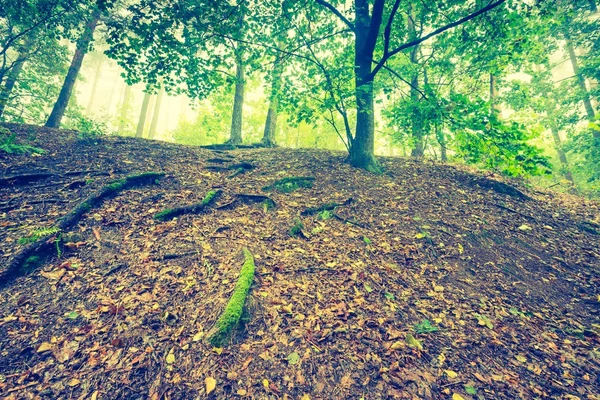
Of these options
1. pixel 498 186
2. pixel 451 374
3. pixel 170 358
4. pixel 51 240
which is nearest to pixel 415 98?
pixel 498 186

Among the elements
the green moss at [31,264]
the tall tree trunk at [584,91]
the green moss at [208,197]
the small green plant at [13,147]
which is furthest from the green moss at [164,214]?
the tall tree trunk at [584,91]

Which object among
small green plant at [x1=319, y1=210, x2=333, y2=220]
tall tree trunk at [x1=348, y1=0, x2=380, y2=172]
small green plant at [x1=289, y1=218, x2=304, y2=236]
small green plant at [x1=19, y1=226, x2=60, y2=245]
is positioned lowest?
small green plant at [x1=19, y1=226, x2=60, y2=245]

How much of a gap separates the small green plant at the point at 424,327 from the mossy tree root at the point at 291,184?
475 centimetres

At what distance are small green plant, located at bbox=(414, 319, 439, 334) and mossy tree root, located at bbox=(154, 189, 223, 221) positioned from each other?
199 inches

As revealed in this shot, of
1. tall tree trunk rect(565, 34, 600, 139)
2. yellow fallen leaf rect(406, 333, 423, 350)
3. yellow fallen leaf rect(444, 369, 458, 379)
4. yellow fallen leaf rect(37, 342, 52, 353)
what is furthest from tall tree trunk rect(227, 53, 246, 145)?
tall tree trunk rect(565, 34, 600, 139)

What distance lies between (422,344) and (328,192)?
4.55 m

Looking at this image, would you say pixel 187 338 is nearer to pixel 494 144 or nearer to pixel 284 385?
pixel 284 385

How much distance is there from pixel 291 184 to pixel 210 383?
5504 millimetres

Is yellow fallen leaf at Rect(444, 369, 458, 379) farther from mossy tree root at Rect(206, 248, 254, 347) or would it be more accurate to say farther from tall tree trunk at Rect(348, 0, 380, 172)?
tall tree trunk at Rect(348, 0, 380, 172)

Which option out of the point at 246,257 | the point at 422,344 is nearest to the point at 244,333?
the point at 246,257

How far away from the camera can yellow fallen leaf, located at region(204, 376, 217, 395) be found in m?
2.93

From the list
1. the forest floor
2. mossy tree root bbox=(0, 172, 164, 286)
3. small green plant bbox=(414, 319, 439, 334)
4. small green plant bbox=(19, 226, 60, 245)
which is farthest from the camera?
small green plant bbox=(19, 226, 60, 245)

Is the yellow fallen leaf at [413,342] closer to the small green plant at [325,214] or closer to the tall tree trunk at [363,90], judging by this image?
the small green plant at [325,214]

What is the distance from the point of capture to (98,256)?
456 centimetres
